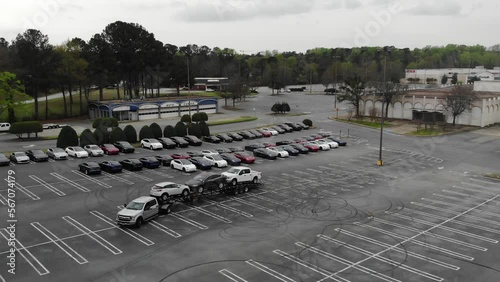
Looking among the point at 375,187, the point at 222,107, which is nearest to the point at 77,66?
the point at 222,107

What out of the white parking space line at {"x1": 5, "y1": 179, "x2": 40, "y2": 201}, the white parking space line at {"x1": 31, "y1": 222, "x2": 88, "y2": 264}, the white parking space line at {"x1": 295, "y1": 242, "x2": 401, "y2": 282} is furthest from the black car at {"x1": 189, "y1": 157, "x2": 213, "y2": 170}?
the white parking space line at {"x1": 295, "y1": 242, "x2": 401, "y2": 282}

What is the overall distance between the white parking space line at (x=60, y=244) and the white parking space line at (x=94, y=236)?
155 cm

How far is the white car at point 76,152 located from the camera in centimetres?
4744

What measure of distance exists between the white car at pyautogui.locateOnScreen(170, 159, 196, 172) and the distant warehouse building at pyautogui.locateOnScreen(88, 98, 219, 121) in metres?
41.2

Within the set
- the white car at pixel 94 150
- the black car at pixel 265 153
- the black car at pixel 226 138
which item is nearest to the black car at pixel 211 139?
the black car at pixel 226 138

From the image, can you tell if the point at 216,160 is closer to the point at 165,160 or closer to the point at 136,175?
the point at 165,160

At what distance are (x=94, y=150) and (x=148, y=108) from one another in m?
38.1

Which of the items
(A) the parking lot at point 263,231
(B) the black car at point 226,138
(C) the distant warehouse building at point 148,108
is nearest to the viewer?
(A) the parking lot at point 263,231

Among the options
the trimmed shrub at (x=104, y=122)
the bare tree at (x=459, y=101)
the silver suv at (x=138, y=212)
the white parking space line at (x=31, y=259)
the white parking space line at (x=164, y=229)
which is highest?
the bare tree at (x=459, y=101)

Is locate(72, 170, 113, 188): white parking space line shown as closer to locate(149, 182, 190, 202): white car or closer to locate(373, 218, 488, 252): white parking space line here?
locate(149, 182, 190, 202): white car

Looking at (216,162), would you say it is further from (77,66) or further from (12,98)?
(77,66)

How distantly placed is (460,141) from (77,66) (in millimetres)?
71073

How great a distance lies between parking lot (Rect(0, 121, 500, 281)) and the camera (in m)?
21.4

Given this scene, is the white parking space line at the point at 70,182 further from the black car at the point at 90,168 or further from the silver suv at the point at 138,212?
the silver suv at the point at 138,212
